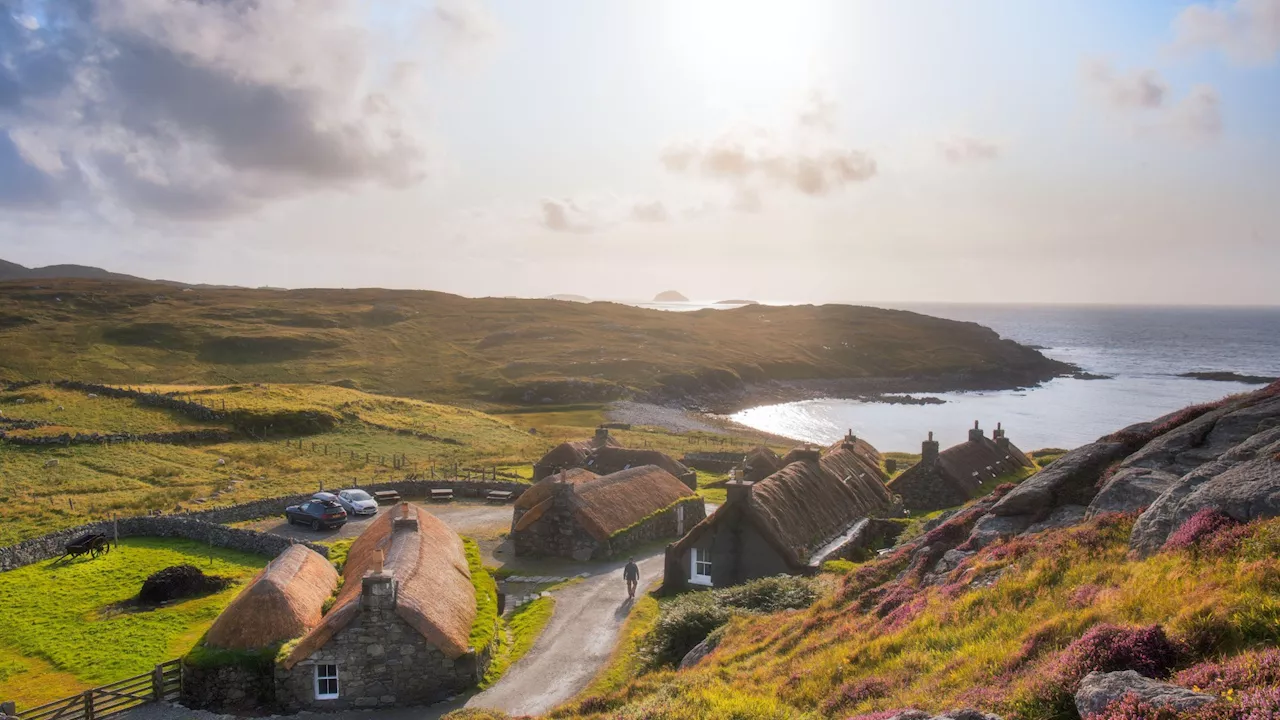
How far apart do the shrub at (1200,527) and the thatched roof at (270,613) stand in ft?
75.2

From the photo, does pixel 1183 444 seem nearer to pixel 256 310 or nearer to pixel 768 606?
pixel 768 606

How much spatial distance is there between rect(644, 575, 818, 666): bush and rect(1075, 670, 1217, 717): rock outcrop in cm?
1483

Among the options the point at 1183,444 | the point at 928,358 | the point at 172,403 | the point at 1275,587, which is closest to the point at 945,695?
the point at 1275,587

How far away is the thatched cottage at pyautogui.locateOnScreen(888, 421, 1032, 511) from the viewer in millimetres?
40656

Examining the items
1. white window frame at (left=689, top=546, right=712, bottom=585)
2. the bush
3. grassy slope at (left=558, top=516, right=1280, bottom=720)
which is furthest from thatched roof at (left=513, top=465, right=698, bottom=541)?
grassy slope at (left=558, top=516, right=1280, bottom=720)

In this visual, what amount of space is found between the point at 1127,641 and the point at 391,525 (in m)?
26.7

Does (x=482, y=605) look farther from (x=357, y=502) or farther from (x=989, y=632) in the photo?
(x=357, y=502)

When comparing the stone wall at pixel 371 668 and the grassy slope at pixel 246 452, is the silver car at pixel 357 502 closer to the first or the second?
the grassy slope at pixel 246 452

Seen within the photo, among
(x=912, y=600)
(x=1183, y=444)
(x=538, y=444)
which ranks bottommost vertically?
(x=538, y=444)

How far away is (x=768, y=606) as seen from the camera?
23.4m

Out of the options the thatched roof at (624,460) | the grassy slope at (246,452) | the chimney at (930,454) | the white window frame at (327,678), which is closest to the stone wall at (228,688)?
the white window frame at (327,678)

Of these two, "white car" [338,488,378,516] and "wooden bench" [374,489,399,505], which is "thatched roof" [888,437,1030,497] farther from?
"wooden bench" [374,489,399,505]

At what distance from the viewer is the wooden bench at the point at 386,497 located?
50.4 metres

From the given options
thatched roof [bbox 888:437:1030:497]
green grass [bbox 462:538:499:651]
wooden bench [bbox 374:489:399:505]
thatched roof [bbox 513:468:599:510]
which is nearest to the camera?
green grass [bbox 462:538:499:651]
